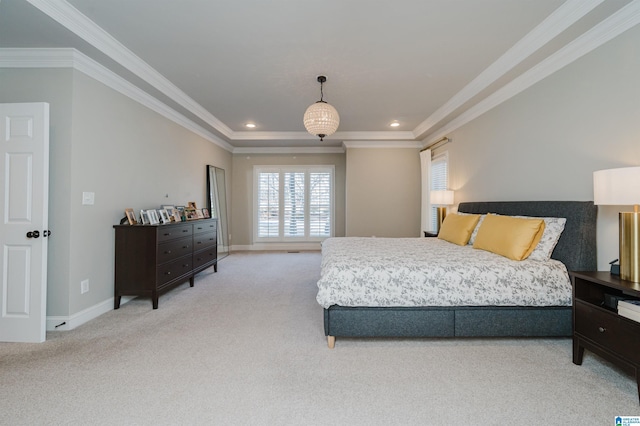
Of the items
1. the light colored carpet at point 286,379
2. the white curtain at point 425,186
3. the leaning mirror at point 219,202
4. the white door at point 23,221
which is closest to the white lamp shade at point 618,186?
the light colored carpet at point 286,379

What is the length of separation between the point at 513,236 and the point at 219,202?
5.45 meters

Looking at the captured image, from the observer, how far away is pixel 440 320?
229cm

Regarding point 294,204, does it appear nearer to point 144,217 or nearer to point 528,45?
point 144,217

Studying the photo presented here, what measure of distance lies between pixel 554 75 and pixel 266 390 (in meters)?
3.79

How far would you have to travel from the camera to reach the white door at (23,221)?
236cm

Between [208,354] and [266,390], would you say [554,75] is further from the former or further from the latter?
[208,354]

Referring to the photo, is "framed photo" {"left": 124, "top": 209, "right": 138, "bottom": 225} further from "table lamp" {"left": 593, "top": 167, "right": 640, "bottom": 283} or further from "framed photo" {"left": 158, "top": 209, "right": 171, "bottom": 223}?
"table lamp" {"left": 593, "top": 167, "right": 640, "bottom": 283}

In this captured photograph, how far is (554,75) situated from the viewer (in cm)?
276

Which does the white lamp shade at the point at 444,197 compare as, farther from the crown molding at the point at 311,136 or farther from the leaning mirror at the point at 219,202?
the leaning mirror at the point at 219,202

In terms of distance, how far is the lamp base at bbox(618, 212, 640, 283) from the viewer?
179 centimetres

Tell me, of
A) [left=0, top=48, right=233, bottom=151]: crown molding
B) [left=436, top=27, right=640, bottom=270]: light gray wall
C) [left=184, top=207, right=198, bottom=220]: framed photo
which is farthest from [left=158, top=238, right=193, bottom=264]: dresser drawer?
[left=436, top=27, right=640, bottom=270]: light gray wall

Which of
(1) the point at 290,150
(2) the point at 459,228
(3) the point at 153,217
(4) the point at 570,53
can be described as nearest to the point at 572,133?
(4) the point at 570,53

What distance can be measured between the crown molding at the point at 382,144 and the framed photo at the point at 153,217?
4042mm

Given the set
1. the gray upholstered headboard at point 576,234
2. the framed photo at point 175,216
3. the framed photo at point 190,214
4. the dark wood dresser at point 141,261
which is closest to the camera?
the gray upholstered headboard at point 576,234
